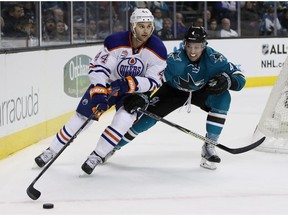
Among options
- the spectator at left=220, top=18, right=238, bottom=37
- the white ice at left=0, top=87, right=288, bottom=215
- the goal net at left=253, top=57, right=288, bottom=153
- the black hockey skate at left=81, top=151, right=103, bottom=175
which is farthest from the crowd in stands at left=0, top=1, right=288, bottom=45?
the black hockey skate at left=81, top=151, right=103, bottom=175

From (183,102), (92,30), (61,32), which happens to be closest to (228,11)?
(92,30)

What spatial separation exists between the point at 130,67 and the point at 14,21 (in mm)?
1905

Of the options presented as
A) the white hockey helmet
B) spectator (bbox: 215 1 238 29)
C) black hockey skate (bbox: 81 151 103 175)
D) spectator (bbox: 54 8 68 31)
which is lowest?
black hockey skate (bbox: 81 151 103 175)

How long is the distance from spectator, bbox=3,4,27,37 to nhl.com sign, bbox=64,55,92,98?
19.6 inches

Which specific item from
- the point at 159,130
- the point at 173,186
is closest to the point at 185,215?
the point at 173,186

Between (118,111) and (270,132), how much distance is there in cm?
126

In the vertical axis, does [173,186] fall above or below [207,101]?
below

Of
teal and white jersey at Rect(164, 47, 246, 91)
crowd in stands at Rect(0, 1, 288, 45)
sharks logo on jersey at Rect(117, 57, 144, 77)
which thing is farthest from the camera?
crowd in stands at Rect(0, 1, 288, 45)

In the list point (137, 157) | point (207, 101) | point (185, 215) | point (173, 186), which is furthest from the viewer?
point (137, 157)

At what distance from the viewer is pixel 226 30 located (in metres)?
9.75

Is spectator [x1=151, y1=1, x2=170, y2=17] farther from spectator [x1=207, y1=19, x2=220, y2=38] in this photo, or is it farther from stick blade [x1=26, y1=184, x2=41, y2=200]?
stick blade [x1=26, y1=184, x2=41, y2=200]

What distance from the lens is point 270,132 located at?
192 inches

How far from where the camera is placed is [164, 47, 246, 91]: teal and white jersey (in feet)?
13.8

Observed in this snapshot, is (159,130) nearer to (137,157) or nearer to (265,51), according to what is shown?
(137,157)
